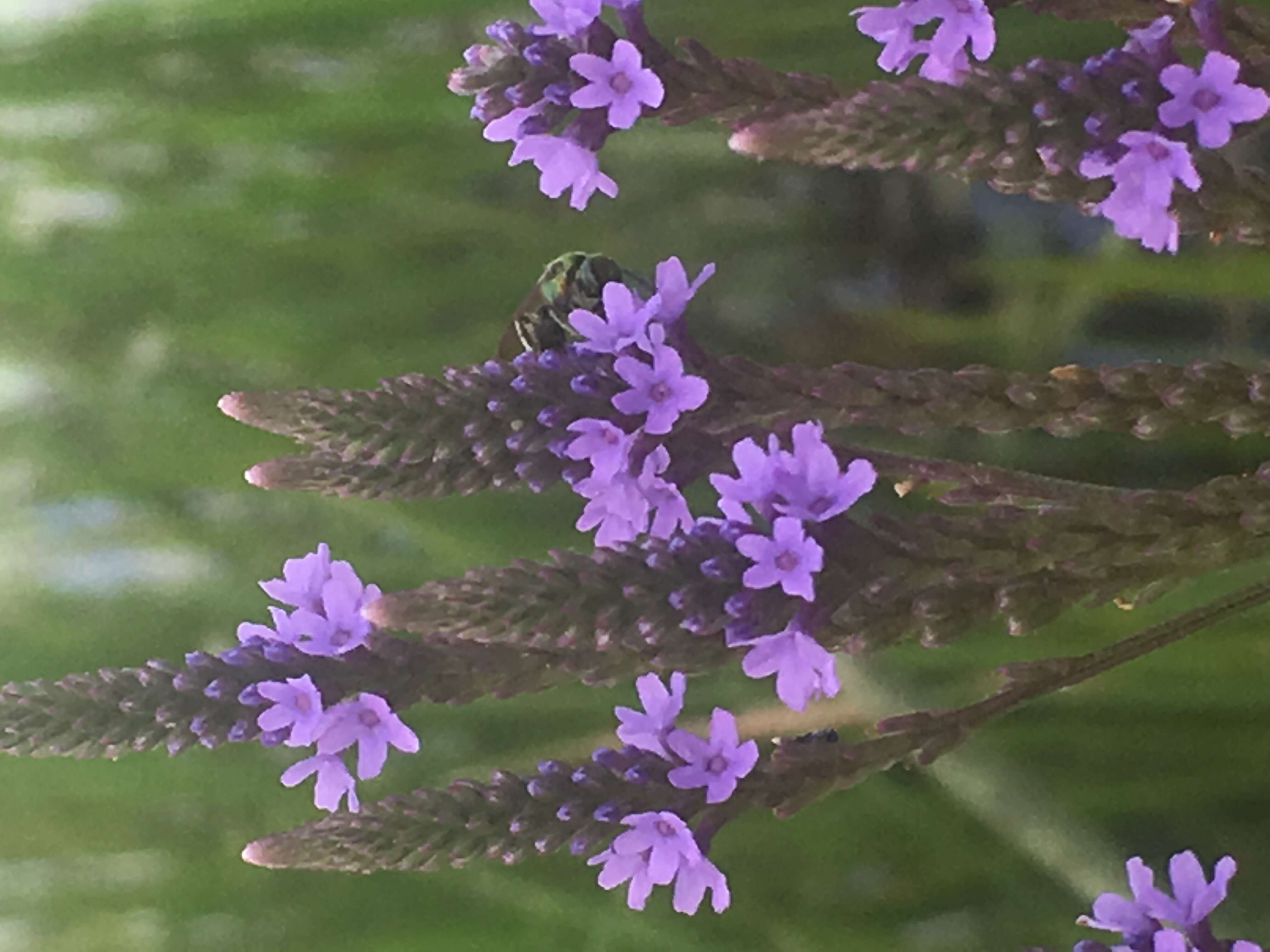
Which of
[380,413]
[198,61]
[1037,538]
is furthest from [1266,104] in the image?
[198,61]

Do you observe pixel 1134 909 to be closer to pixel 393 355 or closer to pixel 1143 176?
pixel 1143 176

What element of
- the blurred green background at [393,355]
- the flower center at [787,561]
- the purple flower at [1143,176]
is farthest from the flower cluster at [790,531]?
the blurred green background at [393,355]

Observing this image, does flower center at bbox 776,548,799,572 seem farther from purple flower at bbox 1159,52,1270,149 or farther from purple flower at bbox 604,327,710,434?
purple flower at bbox 1159,52,1270,149

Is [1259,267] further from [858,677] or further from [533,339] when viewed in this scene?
[533,339]

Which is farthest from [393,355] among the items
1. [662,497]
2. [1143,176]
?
[1143,176]

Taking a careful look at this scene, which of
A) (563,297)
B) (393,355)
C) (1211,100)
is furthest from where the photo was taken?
(393,355)

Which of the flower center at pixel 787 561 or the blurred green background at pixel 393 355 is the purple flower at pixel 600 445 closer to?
the flower center at pixel 787 561
